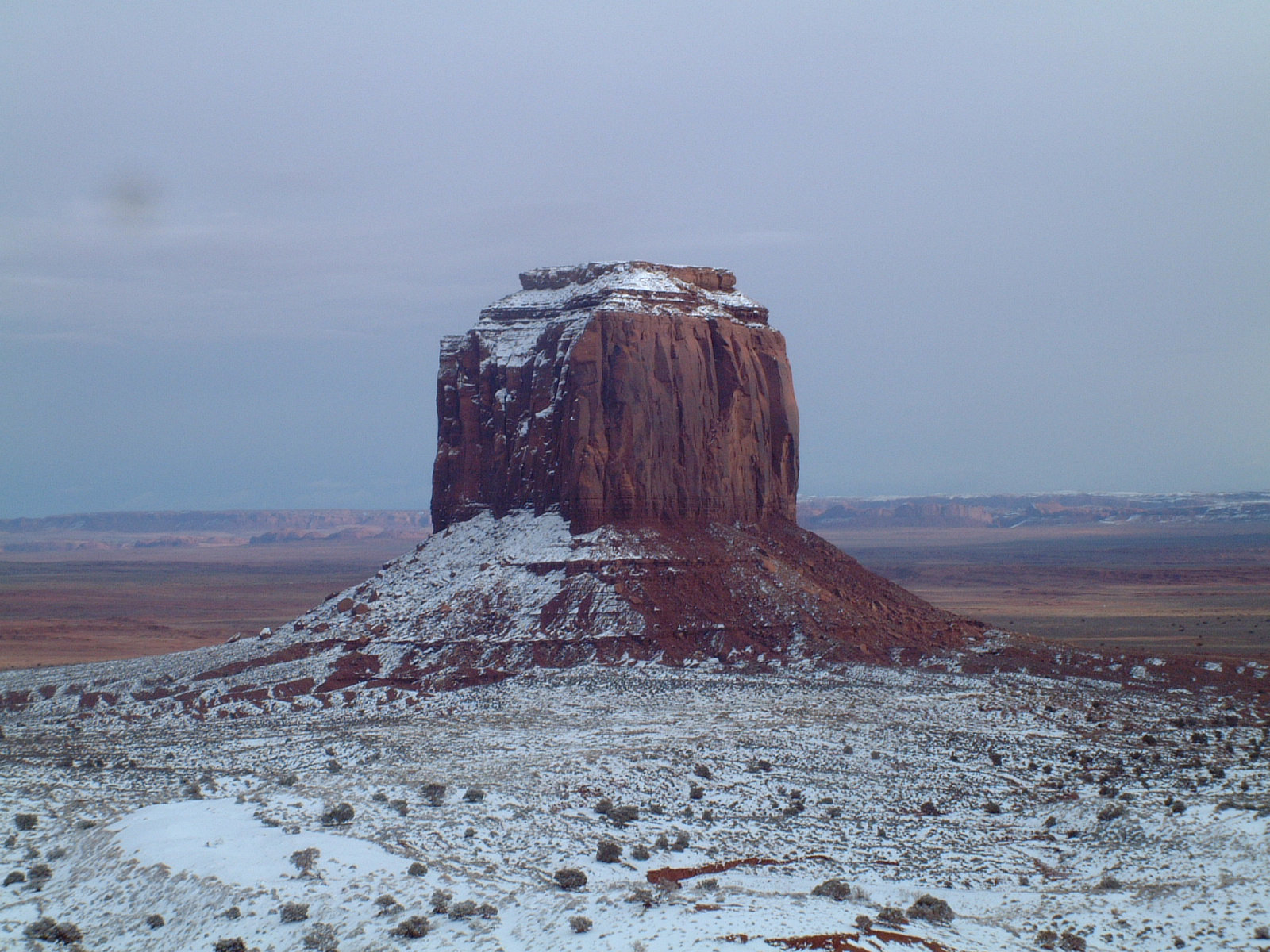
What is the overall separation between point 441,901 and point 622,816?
5889 mm

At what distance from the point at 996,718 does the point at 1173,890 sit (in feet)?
→ 45.6

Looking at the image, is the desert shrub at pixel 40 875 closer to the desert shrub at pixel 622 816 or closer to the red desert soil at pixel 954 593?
the desert shrub at pixel 622 816

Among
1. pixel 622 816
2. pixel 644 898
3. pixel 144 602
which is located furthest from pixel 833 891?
pixel 144 602

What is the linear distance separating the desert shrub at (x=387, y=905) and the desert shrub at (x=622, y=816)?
5886 millimetres

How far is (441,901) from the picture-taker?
19.5m

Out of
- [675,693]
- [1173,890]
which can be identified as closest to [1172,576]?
[675,693]

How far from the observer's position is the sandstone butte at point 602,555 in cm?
4209

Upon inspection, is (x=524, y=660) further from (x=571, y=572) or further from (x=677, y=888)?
(x=677, y=888)

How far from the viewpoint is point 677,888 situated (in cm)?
1995

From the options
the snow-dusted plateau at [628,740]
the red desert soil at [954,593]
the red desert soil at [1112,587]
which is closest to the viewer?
the snow-dusted plateau at [628,740]

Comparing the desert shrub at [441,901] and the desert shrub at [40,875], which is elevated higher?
the desert shrub at [441,901]

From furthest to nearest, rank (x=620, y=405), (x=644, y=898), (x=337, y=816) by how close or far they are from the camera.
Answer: (x=620, y=405)
(x=337, y=816)
(x=644, y=898)

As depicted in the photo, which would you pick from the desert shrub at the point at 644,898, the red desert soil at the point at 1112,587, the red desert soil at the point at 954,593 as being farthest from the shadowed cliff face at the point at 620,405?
the desert shrub at the point at 644,898

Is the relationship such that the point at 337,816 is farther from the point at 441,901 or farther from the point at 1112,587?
the point at 1112,587
